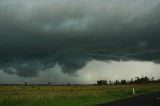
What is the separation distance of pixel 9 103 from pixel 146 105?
1291cm

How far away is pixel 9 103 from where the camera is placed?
28.8 m

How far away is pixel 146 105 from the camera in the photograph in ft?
73.6

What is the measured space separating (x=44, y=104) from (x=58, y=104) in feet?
4.33

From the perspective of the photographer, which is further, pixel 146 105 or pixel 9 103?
pixel 9 103

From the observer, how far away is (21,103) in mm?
28984

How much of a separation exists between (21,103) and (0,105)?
217cm

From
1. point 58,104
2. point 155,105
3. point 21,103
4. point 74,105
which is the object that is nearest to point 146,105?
point 155,105

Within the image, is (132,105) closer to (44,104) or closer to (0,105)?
(44,104)

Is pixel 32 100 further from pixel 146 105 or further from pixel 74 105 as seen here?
pixel 146 105

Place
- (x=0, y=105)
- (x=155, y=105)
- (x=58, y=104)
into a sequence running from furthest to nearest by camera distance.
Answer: (x=58, y=104) < (x=0, y=105) < (x=155, y=105)

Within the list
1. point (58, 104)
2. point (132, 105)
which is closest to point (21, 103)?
point (58, 104)

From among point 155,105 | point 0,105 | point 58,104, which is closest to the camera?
point 155,105

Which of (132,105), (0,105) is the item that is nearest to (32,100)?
(0,105)

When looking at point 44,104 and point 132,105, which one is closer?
point 132,105
